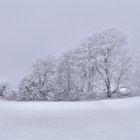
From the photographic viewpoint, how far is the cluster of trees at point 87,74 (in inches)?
1069

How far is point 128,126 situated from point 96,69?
842 inches

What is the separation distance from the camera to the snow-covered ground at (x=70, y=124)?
5.81 meters

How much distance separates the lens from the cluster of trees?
89.0 ft

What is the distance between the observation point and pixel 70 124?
6.98 meters

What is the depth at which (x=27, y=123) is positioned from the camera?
23.4 feet

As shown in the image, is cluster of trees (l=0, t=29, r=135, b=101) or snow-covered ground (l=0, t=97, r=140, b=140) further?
cluster of trees (l=0, t=29, r=135, b=101)

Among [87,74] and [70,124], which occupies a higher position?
[87,74]

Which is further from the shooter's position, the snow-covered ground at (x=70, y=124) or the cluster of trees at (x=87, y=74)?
the cluster of trees at (x=87, y=74)

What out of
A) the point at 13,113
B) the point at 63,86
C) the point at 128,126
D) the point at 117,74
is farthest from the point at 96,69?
the point at 128,126

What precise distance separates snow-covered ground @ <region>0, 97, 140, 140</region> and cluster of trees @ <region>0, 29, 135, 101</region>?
1776cm

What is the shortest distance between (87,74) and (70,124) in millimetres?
21948

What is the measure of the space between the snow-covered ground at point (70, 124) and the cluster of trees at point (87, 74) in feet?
58.3

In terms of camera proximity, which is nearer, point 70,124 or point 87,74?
point 70,124

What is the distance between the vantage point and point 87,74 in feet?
94.6
